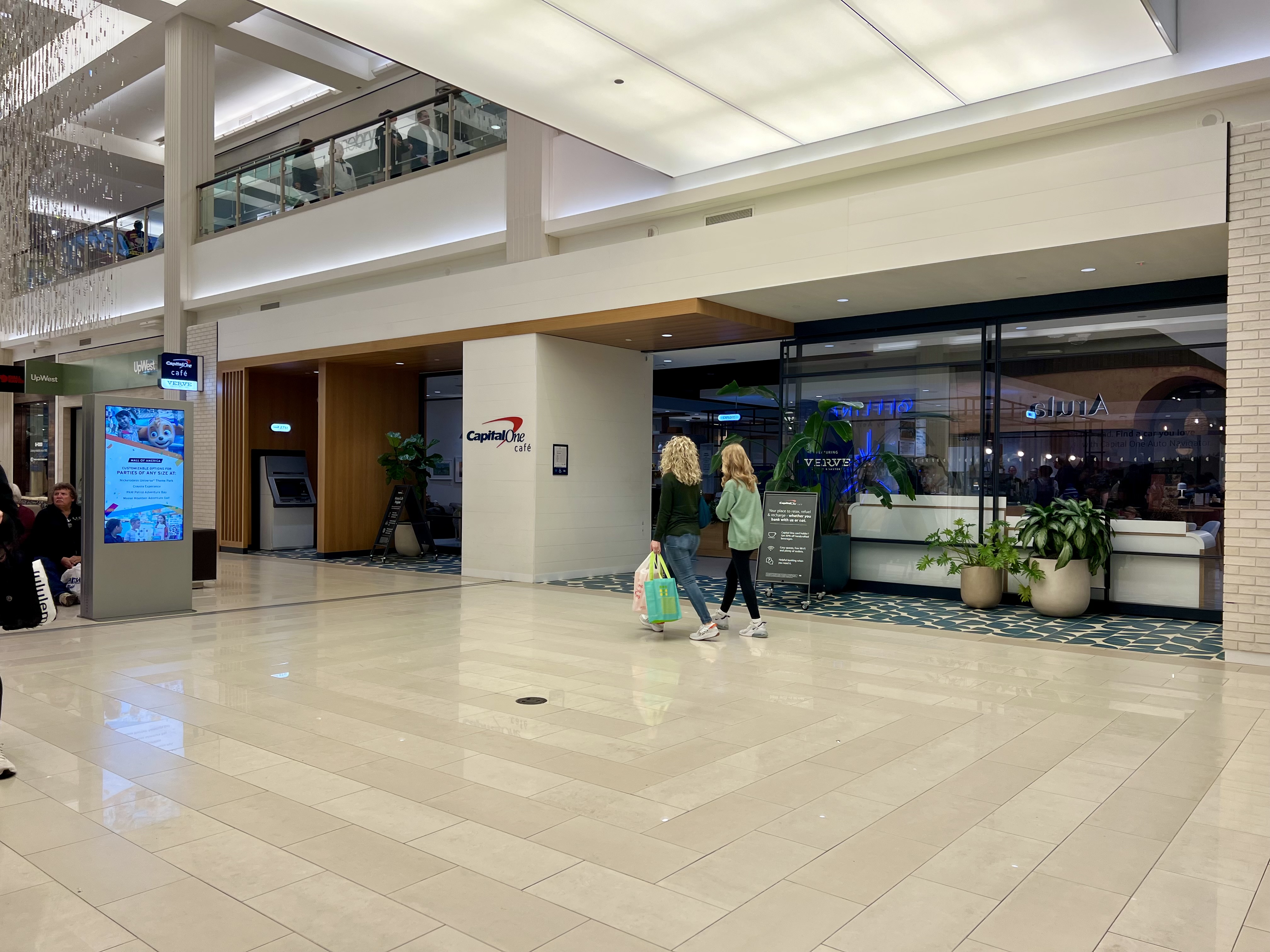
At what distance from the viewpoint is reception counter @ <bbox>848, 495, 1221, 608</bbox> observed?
8078 millimetres

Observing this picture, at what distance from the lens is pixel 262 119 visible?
1991 centimetres

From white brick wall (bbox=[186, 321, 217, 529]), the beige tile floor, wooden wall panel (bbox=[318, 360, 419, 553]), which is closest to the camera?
the beige tile floor

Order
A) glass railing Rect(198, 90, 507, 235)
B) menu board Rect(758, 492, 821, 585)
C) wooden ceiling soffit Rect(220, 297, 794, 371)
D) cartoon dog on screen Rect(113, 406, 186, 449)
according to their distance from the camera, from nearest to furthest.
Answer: cartoon dog on screen Rect(113, 406, 186, 449)
menu board Rect(758, 492, 821, 585)
wooden ceiling soffit Rect(220, 297, 794, 371)
glass railing Rect(198, 90, 507, 235)

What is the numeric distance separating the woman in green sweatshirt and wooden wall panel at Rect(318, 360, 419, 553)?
28.1ft

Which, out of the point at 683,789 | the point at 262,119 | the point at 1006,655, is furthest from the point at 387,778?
the point at 262,119

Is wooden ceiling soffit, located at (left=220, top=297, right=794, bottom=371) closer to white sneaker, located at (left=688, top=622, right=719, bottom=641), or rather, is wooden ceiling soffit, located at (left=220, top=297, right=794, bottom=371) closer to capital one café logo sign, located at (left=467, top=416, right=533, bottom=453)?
capital one café logo sign, located at (left=467, top=416, right=533, bottom=453)

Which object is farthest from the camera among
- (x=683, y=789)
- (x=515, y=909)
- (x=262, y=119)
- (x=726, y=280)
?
(x=262, y=119)

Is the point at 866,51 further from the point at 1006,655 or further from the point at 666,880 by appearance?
the point at 666,880

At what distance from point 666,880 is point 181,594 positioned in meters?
6.87

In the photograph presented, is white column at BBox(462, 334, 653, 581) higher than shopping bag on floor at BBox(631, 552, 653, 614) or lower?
higher

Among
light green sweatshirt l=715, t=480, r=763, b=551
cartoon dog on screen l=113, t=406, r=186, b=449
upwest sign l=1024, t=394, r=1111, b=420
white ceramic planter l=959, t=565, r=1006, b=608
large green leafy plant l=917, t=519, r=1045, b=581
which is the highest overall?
upwest sign l=1024, t=394, r=1111, b=420

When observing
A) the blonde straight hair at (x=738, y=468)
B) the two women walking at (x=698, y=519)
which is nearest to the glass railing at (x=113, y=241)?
the two women walking at (x=698, y=519)

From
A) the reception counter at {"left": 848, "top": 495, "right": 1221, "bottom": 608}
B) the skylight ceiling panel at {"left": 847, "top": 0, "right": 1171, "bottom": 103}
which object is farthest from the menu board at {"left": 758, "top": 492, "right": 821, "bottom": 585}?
the skylight ceiling panel at {"left": 847, "top": 0, "right": 1171, "bottom": 103}

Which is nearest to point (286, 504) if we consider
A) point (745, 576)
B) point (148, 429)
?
point (148, 429)
